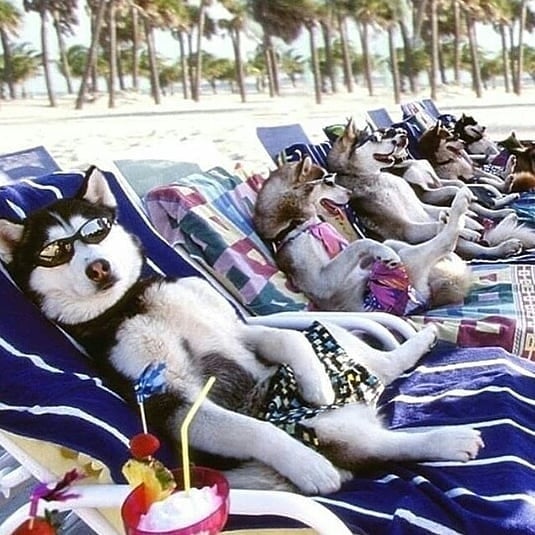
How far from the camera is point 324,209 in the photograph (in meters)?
2.53

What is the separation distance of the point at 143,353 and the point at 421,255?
1.17 metres

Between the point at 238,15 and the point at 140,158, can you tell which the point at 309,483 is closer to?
the point at 140,158

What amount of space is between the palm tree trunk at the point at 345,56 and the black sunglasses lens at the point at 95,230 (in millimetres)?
3609

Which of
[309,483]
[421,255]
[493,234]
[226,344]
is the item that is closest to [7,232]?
[226,344]

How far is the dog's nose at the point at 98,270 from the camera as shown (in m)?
1.37

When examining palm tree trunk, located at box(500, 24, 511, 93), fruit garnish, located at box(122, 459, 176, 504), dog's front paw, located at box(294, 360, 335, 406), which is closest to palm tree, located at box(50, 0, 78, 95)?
dog's front paw, located at box(294, 360, 335, 406)

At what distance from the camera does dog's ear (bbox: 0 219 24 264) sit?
54.6 inches

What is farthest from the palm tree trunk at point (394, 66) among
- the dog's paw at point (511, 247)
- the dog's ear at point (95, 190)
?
the dog's ear at point (95, 190)

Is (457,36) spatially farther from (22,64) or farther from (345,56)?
(22,64)

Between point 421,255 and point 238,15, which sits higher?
point 238,15

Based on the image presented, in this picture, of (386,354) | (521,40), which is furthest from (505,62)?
(386,354)

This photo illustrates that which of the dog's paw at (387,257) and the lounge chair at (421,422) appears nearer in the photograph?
the lounge chair at (421,422)

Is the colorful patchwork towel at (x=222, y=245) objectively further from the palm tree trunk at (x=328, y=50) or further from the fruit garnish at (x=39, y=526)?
the palm tree trunk at (x=328, y=50)

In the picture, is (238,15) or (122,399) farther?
(238,15)
